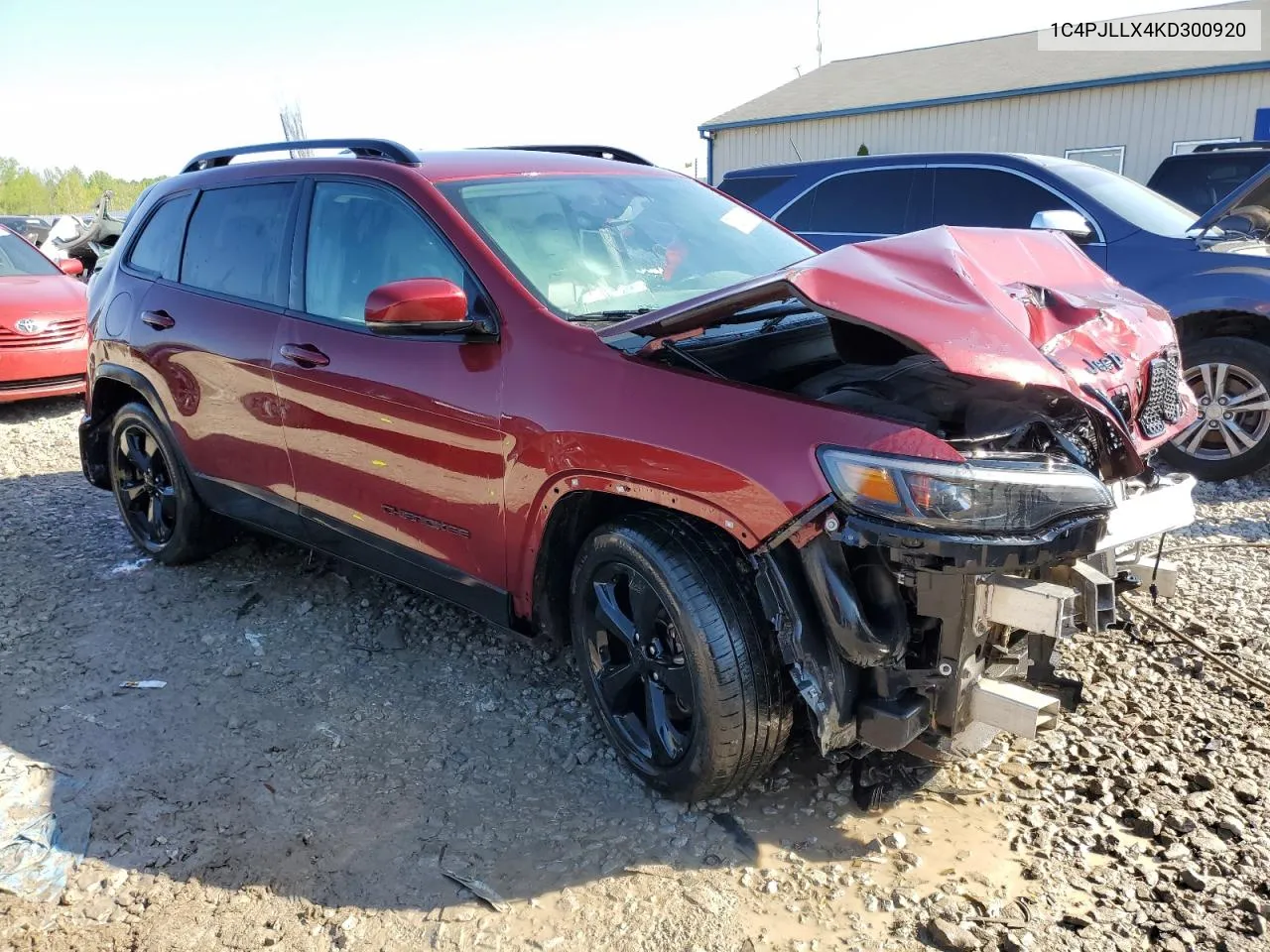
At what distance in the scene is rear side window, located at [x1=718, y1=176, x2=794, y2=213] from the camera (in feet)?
25.5

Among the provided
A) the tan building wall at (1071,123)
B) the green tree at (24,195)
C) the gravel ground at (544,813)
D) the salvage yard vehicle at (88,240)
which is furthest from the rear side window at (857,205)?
the green tree at (24,195)

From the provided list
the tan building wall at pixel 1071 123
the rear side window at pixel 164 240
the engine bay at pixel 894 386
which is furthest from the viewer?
the tan building wall at pixel 1071 123

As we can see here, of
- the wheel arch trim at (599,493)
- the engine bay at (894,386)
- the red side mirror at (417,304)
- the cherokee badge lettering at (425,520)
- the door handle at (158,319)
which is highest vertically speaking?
the red side mirror at (417,304)

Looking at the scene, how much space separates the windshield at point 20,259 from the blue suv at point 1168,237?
776 centimetres

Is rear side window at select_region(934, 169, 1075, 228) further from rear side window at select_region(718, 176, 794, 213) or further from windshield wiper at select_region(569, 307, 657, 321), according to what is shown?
windshield wiper at select_region(569, 307, 657, 321)

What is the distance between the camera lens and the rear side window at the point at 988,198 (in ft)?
21.3

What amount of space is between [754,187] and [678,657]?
6021 mm

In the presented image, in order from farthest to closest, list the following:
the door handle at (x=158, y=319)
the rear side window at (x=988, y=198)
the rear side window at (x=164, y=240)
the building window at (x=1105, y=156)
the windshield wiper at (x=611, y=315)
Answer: the building window at (x=1105, y=156)
the rear side window at (x=988, y=198)
the rear side window at (x=164, y=240)
the door handle at (x=158, y=319)
the windshield wiper at (x=611, y=315)

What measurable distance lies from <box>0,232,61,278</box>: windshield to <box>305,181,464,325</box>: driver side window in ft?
23.9

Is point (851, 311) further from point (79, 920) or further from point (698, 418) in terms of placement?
point (79, 920)

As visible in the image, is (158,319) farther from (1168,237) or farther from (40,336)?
(1168,237)

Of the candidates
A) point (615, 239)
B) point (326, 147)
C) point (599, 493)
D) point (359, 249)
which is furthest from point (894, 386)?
point (326, 147)

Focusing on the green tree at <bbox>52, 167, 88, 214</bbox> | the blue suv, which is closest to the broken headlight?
the blue suv

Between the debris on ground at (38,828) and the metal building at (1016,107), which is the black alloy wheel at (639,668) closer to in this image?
the debris on ground at (38,828)
